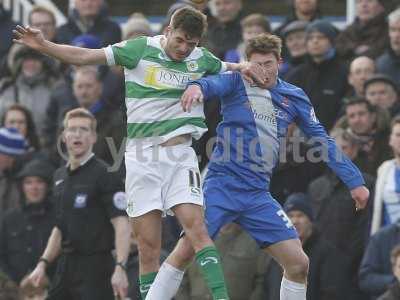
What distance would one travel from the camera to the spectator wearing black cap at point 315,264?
46.1 feet

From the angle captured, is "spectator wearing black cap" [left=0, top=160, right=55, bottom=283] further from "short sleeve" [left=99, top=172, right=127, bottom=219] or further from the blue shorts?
the blue shorts

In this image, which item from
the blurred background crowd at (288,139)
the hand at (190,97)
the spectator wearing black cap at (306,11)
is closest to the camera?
the hand at (190,97)

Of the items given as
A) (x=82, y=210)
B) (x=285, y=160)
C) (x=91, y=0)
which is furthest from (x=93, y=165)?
(x=91, y=0)

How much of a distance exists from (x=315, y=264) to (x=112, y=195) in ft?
6.72

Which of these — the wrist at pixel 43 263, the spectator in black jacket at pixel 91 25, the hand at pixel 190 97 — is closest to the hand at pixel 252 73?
the hand at pixel 190 97

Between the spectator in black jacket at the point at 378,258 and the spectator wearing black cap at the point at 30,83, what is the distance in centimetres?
508

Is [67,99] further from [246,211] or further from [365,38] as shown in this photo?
[246,211]

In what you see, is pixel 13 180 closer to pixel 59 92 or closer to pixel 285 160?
pixel 59 92

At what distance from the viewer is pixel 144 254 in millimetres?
Result: 11914

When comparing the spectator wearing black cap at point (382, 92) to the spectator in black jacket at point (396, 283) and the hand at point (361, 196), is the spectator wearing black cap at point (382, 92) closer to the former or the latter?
the spectator in black jacket at point (396, 283)

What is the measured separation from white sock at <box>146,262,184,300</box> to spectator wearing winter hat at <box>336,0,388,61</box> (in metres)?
5.52

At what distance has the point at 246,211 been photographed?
12.2 metres

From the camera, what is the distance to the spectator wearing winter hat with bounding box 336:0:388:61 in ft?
55.0

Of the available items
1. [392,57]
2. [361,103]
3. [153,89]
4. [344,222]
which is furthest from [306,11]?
[153,89]
